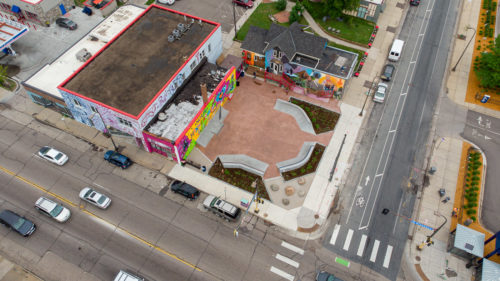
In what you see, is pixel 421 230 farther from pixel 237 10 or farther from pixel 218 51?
pixel 237 10

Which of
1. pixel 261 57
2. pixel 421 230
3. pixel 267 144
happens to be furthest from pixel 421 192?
pixel 261 57

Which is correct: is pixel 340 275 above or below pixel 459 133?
below

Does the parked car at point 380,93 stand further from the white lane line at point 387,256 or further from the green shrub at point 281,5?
the green shrub at point 281,5

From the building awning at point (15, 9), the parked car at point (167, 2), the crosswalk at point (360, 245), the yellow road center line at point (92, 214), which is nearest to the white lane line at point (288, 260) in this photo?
the crosswalk at point (360, 245)

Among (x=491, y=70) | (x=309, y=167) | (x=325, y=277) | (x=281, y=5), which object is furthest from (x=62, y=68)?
(x=491, y=70)

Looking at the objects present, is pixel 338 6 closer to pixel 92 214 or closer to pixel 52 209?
pixel 92 214
